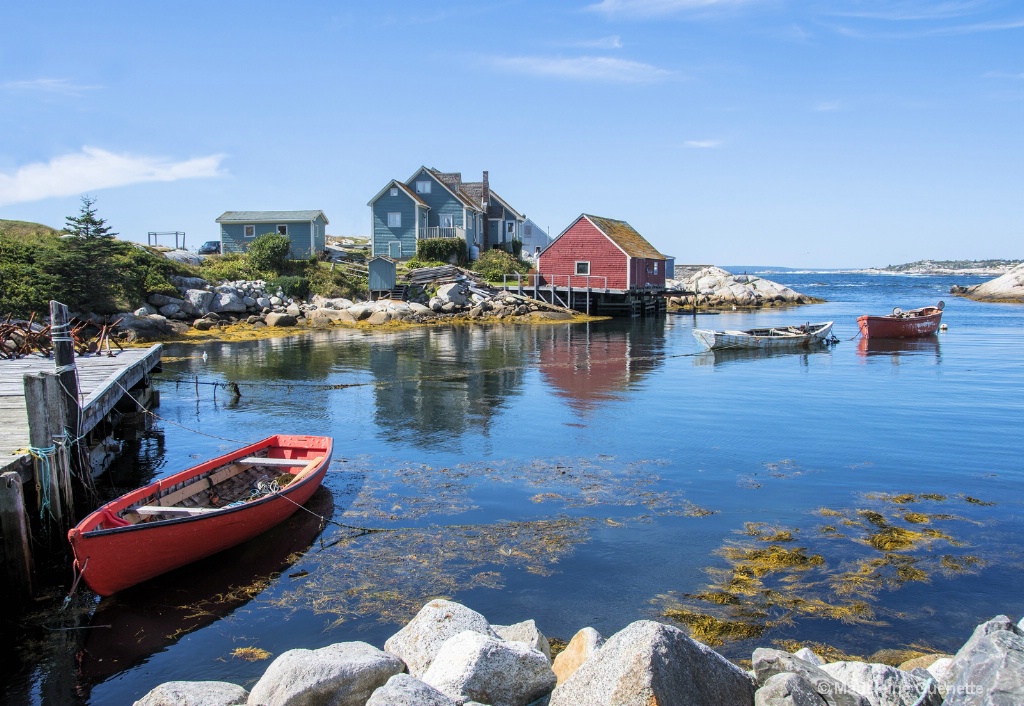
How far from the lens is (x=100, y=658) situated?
8750mm

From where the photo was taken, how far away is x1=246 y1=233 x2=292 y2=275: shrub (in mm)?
55594

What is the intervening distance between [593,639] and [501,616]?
2.68m

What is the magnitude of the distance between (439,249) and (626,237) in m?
14.7

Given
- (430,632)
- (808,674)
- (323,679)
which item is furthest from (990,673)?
(323,679)

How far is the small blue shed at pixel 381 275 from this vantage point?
5350cm

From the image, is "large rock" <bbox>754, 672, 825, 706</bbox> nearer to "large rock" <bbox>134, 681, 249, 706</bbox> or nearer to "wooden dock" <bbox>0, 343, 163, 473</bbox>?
"large rock" <bbox>134, 681, 249, 706</bbox>

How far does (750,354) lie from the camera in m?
37.5

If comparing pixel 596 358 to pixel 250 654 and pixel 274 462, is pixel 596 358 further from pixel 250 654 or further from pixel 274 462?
pixel 250 654

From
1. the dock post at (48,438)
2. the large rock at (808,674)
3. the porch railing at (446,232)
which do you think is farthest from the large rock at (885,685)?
the porch railing at (446,232)

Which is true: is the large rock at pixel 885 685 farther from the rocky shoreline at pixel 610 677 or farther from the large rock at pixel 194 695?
the large rock at pixel 194 695

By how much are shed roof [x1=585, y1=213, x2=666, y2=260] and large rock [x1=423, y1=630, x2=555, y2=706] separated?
167 ft

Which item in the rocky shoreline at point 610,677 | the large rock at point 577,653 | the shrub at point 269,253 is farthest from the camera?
the shrub at point 269,253

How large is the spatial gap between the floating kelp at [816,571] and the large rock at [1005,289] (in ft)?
284

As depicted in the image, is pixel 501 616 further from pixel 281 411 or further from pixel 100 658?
pixel 281 411
